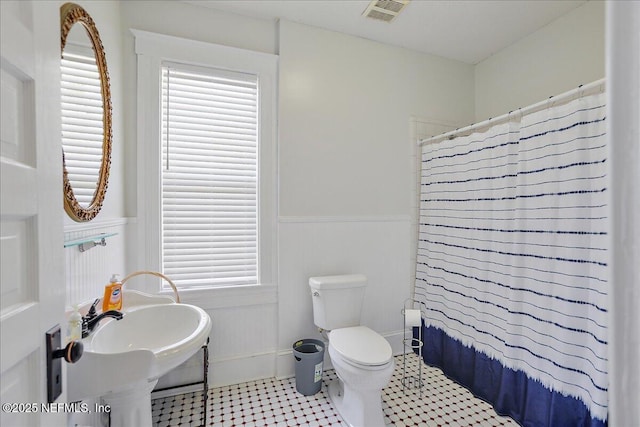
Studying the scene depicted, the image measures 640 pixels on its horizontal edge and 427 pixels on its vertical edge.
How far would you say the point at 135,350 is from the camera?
979 millimetres

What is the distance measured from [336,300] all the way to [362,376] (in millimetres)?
566

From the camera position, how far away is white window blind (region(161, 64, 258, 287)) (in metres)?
2.06

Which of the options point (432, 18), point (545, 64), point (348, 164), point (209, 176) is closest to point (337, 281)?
point (348, 164)

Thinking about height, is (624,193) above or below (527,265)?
above

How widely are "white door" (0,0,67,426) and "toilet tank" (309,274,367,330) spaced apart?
63.2 inches

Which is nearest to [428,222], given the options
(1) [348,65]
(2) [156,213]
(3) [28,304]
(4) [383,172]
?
(4) [383,172]

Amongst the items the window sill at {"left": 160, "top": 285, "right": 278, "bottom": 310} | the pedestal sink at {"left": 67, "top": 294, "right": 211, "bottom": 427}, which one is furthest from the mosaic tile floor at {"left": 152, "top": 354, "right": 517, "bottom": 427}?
the pedestal sink at {"left": 67, "top": 294, "right": 211, "bottom": 427}

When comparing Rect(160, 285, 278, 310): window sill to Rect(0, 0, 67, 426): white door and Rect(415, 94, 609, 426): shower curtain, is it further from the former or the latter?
Rect(0, 0, 67, 426): white door

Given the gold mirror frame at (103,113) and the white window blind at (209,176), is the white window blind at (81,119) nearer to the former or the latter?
the gold mirror frame at (103,113)

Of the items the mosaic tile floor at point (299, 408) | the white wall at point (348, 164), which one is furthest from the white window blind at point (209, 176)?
the mosaic tile floor at point (299, 408)

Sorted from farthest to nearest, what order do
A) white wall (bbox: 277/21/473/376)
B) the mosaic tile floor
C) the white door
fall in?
white wall (bbox: 277/21/473/376) < the mosaic tile floor < the white door

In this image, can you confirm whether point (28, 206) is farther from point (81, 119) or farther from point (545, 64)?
point (545, 64)

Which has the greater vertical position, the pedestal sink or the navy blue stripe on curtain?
the pedestal sink

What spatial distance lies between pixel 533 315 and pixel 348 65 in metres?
2.09
